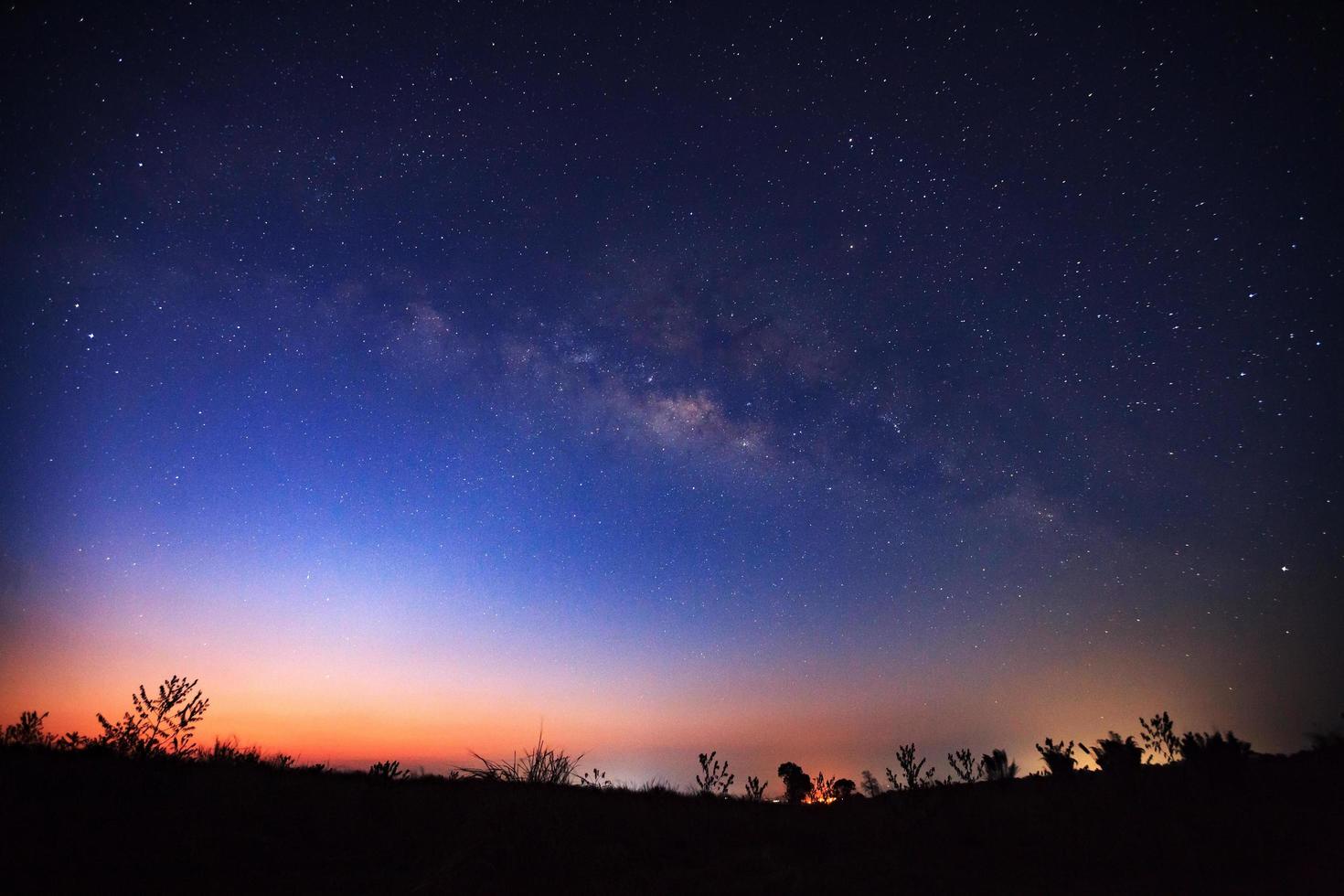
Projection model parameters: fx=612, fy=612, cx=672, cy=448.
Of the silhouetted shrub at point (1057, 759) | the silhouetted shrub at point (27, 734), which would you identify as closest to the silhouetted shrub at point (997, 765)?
the silhouetted shrub at point (1057, 759)

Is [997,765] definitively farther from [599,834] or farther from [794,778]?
[794,778]

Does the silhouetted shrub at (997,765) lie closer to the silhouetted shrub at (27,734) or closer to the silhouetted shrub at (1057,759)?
the silhouetted shrub at (1057,759)

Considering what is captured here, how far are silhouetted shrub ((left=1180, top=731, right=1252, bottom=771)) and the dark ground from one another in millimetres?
225

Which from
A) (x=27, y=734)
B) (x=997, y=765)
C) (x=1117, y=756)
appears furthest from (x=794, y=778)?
(x=27, y=734)

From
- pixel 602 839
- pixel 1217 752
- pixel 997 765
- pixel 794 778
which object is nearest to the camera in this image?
pixel 602 839

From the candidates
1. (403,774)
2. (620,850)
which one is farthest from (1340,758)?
(403,774)

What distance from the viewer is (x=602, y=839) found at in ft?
25.0

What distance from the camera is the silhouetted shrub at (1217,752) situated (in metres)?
10.0

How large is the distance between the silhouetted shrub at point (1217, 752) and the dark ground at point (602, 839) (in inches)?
8.8

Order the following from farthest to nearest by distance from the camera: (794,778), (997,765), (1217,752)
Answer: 1. (794,778)
2. (997,765)
3. (1217,752)

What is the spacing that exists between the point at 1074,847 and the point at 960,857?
1.33 m

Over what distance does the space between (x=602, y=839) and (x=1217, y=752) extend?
10.4 m

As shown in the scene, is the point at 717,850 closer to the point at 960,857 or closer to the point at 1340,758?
the point at 960,857

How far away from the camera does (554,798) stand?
7.71 m
